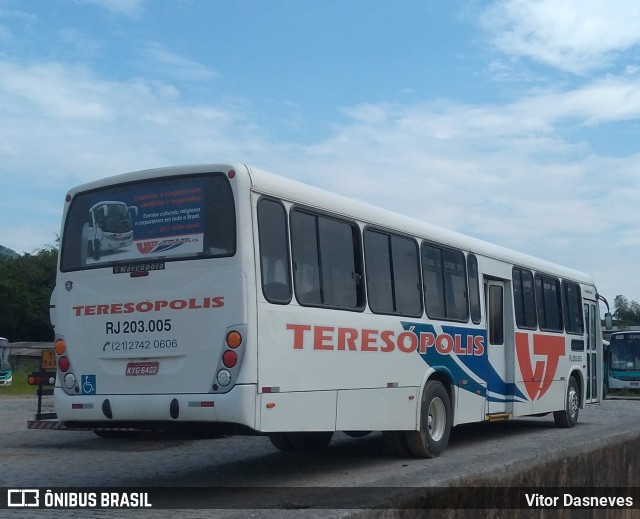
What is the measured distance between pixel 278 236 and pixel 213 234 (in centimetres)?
70

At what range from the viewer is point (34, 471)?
36.8 ft

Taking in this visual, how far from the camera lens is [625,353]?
37.7 m

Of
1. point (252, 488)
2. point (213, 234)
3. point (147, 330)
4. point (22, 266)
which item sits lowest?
point (252, 488)

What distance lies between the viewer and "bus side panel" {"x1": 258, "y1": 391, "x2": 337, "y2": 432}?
855cm

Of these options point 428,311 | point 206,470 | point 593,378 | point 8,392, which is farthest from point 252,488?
point 8,392

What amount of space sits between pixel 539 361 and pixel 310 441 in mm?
5034

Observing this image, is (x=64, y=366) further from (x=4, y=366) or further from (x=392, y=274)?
(x=4, y=366)

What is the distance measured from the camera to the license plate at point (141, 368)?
8.79m

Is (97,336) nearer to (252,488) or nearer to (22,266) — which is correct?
(252,488)

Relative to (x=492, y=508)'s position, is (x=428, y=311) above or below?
above

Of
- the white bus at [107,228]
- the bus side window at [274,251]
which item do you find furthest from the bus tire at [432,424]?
the white bus at [107,228]

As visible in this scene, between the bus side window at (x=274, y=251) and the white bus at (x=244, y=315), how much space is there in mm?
19

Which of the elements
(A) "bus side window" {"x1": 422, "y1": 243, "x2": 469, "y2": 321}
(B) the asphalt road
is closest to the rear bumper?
(B) the asphalt road

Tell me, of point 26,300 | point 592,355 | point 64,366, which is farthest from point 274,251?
point 26,300
